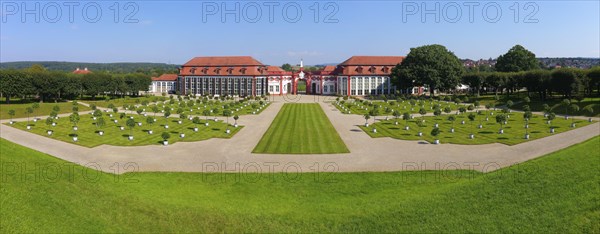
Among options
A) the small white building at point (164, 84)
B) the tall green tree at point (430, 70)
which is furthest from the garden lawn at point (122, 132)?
the small white building at point (164, 84)

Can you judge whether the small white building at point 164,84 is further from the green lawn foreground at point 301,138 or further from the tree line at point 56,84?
the green lawn foreground at point 301,138

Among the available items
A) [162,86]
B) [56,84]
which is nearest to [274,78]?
[162,86]

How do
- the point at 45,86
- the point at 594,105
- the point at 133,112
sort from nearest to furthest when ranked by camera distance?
1. the point at 594,105
2. the point at 133,112
3. the point at 45,86

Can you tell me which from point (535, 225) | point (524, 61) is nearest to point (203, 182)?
point (535, 225)

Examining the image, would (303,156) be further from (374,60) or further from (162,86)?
(162,86)

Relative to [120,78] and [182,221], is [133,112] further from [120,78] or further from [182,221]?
[182,221]

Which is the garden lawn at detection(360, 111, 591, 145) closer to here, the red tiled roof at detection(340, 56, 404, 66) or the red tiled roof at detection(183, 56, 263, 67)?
the red tiled roof at detection(340, 56, 404, 66)

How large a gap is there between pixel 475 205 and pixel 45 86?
82.4 metres

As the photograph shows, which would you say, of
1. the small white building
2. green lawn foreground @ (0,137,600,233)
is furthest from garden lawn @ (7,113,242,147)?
the small white building

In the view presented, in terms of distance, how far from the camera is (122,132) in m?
44.0

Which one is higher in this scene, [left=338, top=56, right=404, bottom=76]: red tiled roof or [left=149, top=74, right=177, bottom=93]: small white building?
[left=338, top=56, right=404, bottom=76]: red tiled roof

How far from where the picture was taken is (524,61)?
366ft

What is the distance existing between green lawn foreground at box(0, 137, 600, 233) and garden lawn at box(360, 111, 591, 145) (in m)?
13.5

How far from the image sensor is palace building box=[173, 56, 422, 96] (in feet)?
361
